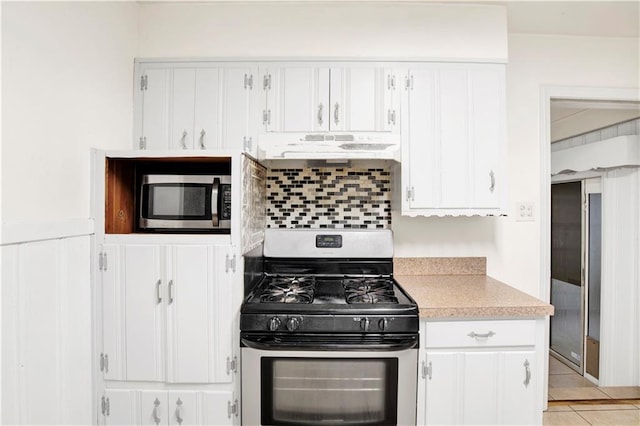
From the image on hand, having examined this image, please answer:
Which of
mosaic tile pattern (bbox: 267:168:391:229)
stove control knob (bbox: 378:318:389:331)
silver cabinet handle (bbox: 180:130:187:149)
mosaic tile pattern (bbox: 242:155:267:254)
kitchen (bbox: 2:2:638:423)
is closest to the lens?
kitchen (bbox: 2:2:638:423)

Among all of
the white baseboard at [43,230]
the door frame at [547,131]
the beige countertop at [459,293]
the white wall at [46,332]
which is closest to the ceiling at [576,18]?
the door frame at [547,131]

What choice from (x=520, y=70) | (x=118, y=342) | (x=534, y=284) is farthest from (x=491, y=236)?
(x=118, y=342)

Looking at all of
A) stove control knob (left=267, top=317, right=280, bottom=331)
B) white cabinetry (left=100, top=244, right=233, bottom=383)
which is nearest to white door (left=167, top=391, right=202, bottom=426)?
white cabinetry (left=100, top=244, right=233, bottom=383)

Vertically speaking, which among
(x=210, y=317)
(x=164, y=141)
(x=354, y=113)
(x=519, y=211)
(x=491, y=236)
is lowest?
(x=210, y=317)

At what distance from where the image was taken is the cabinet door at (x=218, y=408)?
5.50 feet

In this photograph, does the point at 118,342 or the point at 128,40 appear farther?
the point at 128,40

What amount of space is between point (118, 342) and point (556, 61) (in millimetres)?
2991

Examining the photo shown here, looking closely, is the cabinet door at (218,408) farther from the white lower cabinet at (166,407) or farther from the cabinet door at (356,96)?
the cabinet door at (356,96)

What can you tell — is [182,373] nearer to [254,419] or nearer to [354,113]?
[254,419]

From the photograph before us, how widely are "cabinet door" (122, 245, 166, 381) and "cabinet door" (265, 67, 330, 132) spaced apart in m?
0.91

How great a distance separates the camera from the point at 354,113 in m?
2.05

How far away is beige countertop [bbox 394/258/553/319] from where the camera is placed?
165cm

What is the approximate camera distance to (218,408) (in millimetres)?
1682

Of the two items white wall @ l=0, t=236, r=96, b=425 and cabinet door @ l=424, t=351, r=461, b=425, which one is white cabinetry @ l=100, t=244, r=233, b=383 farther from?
cabinet door @ l=424, t=351, r=461, b=425
